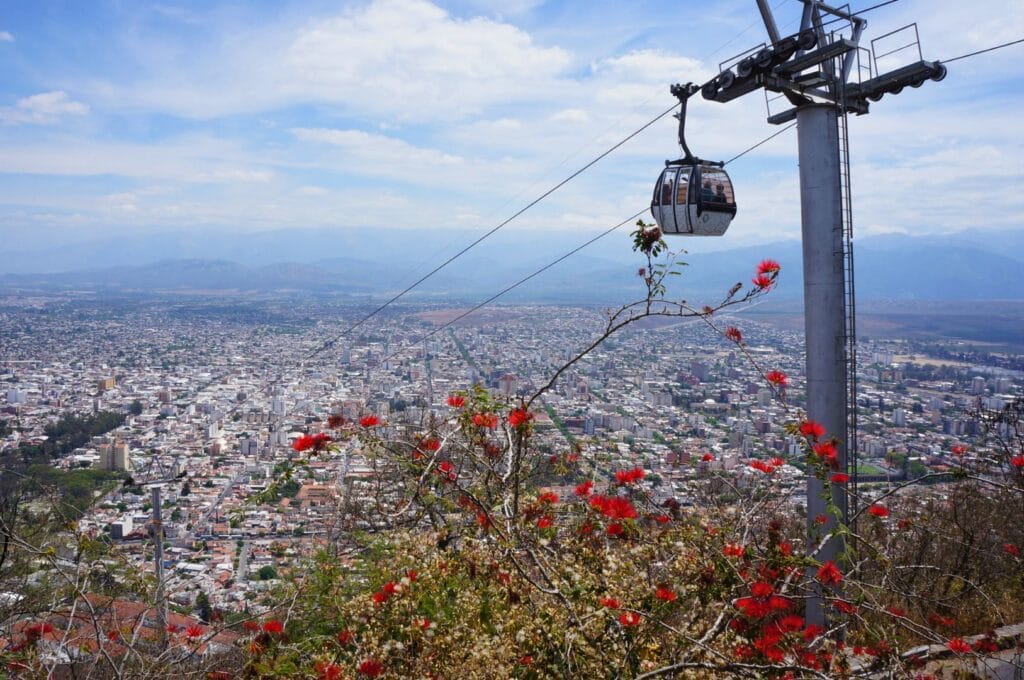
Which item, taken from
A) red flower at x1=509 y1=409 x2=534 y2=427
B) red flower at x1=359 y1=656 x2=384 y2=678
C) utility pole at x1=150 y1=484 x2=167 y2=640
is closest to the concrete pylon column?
red flower at x1=509 y1=409 x2=534 y2=427

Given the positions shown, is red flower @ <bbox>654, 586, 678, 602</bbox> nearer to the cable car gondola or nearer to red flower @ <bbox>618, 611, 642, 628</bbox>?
red flower @ <bbox>618, 611, 642, 628</bbox>

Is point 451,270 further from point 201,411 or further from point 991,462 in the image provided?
point 991,462

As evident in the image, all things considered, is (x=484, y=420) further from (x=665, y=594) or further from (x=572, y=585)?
(x=665, y=594)

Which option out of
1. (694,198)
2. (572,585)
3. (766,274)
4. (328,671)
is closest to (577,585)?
(572,585)

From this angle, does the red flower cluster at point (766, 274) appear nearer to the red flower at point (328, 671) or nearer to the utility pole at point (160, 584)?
the red flower at point (328, 671)

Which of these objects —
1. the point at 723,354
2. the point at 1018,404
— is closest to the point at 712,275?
the point at 723,354
